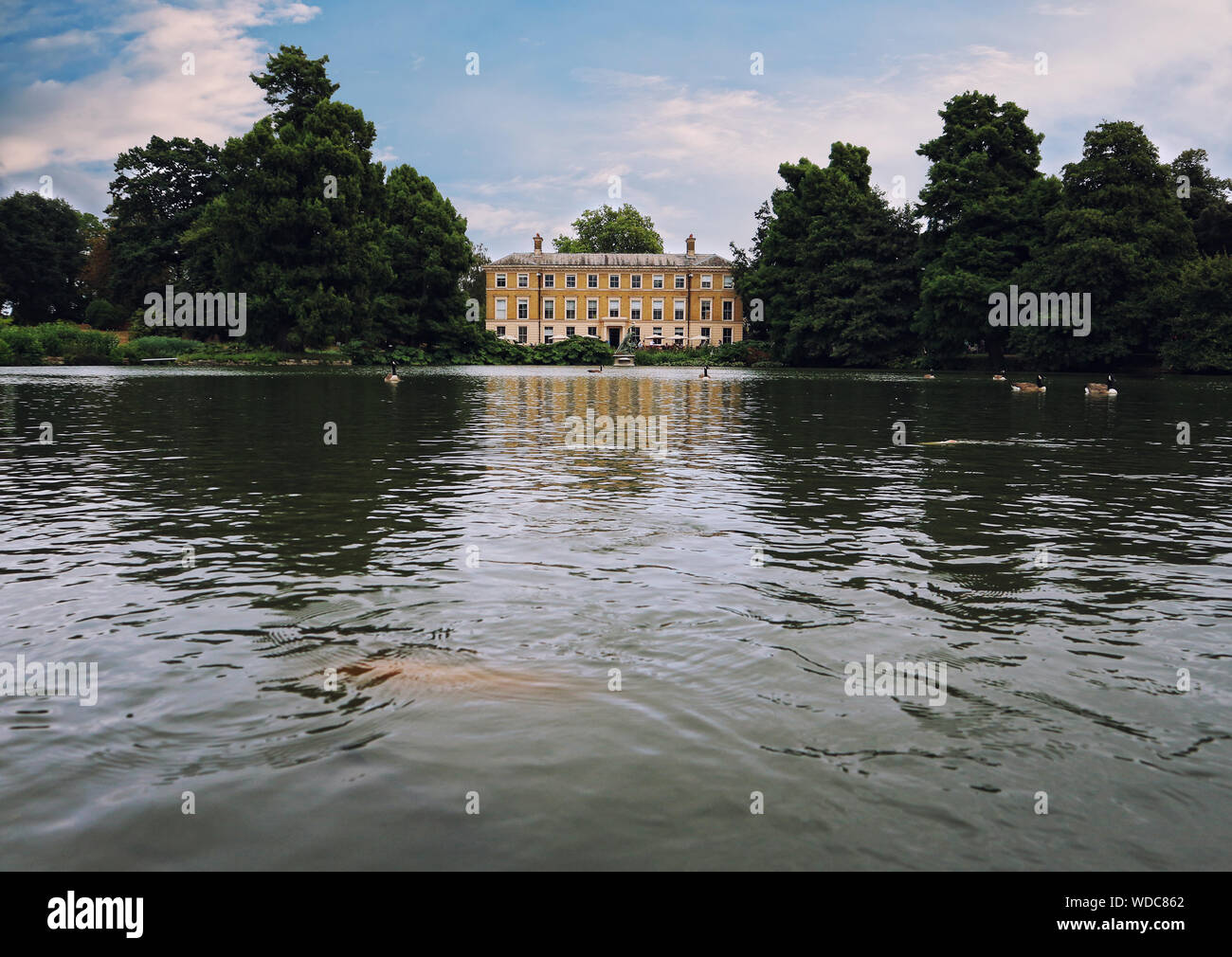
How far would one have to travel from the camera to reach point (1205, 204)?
65.2 meters

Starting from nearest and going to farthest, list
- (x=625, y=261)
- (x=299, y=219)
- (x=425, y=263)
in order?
(x=299, y=219) → (x=425, y=263) → (x=625, y=261)

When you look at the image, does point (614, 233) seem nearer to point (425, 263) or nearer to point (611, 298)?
point (611, 298)

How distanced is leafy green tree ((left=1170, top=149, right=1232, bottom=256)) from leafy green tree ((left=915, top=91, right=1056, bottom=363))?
9.50 metres

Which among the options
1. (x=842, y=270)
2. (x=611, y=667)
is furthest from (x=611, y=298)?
(x=611, y=667)

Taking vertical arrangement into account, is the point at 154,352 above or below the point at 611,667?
above

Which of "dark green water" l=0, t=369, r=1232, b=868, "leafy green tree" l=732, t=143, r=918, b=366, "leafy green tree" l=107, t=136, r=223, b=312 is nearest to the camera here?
"dark green water" l=0, t=369, r=1232, b=868

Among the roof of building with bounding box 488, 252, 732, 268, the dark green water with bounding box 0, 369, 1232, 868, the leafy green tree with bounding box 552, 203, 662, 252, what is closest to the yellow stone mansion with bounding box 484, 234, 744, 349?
the roof of building with bounding box 488, 252, 732, 268

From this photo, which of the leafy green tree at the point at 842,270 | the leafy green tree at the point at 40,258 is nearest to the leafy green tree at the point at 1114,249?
the leafy green tree at the point at 842,270

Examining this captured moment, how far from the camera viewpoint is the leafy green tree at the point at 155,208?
295ft

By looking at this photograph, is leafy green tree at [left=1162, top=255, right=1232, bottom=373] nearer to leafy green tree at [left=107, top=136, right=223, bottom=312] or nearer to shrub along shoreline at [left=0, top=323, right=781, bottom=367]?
shrub along shoreline at [left=0, top=323, right=781, bottom=367]

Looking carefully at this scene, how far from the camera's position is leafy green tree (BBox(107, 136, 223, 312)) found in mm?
89938

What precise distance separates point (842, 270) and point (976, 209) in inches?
540

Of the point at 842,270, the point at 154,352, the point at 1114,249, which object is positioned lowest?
the point at 154,352
